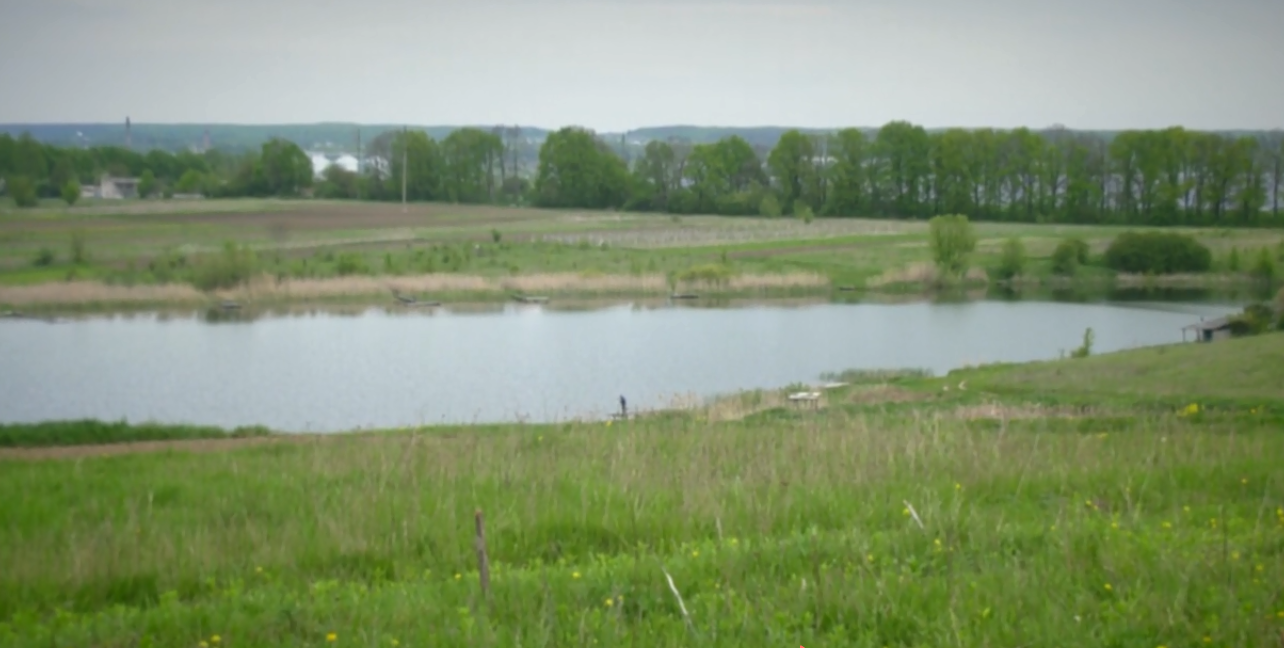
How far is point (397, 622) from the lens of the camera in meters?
6.65

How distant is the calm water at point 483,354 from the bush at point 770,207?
31245mm

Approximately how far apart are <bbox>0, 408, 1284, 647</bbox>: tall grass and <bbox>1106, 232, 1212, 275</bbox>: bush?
1851 inches

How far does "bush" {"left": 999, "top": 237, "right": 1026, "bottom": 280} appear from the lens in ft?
197

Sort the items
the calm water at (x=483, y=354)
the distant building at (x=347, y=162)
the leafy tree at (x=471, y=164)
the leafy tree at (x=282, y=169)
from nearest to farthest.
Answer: the calm water at (x=483, y=354)
the leafy tree at (x=282, y=169)
the distant building at (x=347, y=162)
the leafy tree at (x=471, y=164)

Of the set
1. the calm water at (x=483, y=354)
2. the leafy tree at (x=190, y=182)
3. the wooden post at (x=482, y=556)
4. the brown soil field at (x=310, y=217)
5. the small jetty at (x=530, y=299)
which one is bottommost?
the calm water at (x=483, y=354)

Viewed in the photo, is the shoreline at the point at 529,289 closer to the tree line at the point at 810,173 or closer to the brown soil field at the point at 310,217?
the brown soil field at the point at 310,217

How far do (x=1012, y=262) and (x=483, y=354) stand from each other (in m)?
30.4

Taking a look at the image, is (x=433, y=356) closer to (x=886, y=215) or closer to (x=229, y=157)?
(x=229, y=157)

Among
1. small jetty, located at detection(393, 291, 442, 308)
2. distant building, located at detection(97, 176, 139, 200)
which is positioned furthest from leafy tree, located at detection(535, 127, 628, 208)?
distant building, located at detection(97, 176, 139, 200)

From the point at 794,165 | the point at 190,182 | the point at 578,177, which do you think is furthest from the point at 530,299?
the point at 578,177

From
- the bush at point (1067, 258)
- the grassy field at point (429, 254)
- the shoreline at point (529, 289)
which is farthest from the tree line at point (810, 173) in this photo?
the bush at point (1067, 258)

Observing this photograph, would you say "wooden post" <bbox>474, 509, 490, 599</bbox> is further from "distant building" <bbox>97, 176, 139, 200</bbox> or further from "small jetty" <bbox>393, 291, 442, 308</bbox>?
"distant building" <bbox>97, 176, 139, 200</bbox>

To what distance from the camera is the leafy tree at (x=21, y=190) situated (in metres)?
42.9

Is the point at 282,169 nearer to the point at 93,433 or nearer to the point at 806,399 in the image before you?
the point at 93,433
